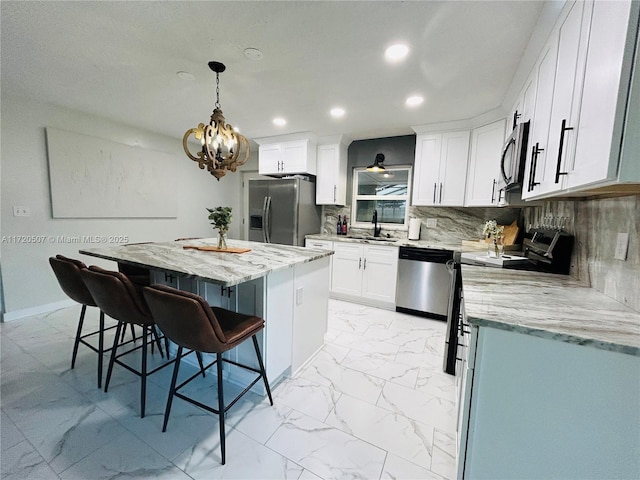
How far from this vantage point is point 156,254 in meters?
2.00

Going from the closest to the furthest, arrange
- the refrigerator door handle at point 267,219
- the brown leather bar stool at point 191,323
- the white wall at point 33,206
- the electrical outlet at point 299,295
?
the brown leather bar stool at point 191,323, the electrical outlet at point 299,295, the white wall at point 33,206, the refrigerator door handle at point 267,219

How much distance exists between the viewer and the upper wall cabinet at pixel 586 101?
2.59ft

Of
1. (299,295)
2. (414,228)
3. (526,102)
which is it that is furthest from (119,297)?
(414,228)

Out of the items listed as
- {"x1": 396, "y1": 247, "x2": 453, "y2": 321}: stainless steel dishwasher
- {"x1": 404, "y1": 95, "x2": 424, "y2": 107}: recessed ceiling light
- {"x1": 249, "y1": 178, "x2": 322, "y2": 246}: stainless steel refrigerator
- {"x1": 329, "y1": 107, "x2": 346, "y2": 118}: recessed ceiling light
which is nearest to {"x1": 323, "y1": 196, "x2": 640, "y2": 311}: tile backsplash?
{"x1": 396, "y1": 247, "x2": 453, "y2": 321}: stainless steel dishwasher

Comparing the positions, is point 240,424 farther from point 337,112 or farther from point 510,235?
point 510,235

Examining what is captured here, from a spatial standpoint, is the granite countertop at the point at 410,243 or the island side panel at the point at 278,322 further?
the granite countertop at the point at 410,243

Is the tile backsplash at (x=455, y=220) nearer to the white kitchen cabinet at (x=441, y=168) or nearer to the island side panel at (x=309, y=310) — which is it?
the white kitchen cabinet at (x=441, y=168)

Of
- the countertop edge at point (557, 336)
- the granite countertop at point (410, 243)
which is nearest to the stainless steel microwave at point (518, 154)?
the granite countertop at point (410, 243)

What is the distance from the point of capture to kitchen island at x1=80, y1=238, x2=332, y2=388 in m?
1.62

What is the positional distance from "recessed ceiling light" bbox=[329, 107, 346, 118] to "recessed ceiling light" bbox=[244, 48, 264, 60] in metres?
1.13

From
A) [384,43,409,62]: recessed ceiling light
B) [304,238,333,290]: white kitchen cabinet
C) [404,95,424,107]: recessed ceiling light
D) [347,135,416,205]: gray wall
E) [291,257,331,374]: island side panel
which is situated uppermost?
[404,95,424,107]: recessed ceiling light

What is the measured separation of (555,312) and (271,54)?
231cm

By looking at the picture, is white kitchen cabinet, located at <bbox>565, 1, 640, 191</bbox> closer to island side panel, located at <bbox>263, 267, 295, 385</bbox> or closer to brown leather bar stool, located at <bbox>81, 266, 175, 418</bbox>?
island side panel, located at <bbox>263, 267, 295, 385</bbox>

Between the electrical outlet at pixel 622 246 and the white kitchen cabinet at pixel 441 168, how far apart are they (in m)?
2.16
